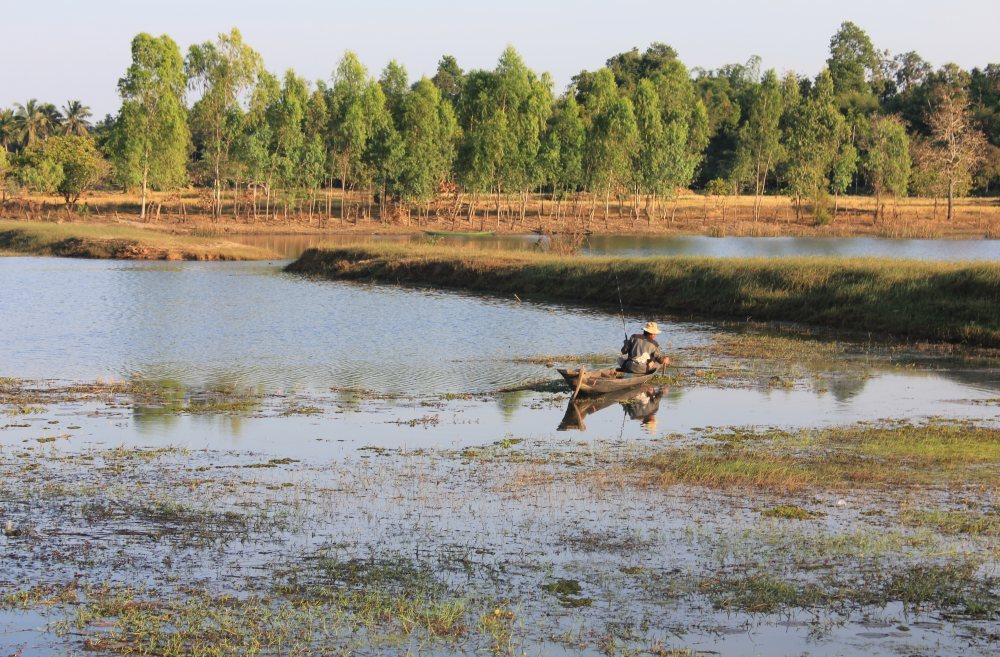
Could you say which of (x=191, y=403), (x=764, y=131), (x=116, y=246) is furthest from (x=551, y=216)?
(x=191, y=403)

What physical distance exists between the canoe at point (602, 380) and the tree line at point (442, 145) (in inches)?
2681

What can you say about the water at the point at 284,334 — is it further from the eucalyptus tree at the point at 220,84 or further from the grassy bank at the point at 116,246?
the eucalyptus tree at the point at 220,84

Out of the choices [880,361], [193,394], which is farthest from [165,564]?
[880,361]

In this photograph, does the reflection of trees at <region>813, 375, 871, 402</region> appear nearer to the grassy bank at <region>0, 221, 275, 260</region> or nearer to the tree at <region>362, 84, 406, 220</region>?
the grassy bank at <region>0, 221, 275, 260</region>

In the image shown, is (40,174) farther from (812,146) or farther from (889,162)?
(889,162)

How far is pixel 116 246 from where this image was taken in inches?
2527

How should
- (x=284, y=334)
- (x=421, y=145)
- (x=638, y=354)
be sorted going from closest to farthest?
(x=638, y=354)
(x=284, y=334)
(x=421, y=145)

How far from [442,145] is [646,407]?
241 ft

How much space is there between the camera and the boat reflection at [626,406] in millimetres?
18984

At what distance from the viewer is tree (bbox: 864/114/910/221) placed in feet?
305

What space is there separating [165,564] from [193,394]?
37.0ft

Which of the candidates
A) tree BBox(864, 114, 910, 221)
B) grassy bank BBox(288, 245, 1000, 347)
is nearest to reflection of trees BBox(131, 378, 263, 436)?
grassy bank BBox(288, 245, 1000, 347)

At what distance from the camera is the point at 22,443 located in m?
16.2

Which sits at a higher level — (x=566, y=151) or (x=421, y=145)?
(x=566, y=151)
